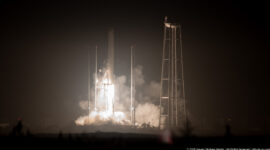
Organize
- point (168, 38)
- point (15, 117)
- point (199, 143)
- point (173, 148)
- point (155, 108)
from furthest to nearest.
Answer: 1. point (15, 117)
2. point (155, 108)
3. point (168, 38)
4. point (199, 143)
5. point (173, 148)

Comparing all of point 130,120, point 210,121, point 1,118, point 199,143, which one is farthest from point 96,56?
point 199,143

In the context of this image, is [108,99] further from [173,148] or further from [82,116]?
[173,148]

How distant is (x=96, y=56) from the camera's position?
5853cm

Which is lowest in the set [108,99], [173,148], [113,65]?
[173,148]

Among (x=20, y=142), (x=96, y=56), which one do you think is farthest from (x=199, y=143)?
(x=96, y=56)

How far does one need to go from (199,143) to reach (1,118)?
53100 millimetres

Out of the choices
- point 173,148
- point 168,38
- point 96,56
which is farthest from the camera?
point 96,56

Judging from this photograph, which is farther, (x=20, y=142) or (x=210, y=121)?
(x=210, y=121)

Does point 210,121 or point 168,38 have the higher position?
point 168,38

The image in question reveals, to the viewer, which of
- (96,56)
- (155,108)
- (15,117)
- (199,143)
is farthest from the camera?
(15,117)

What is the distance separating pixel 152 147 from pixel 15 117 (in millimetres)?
52826

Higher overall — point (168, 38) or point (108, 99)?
point (168, 38)

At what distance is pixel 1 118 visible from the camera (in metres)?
72.7

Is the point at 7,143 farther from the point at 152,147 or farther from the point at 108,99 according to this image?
the point at 108,99
